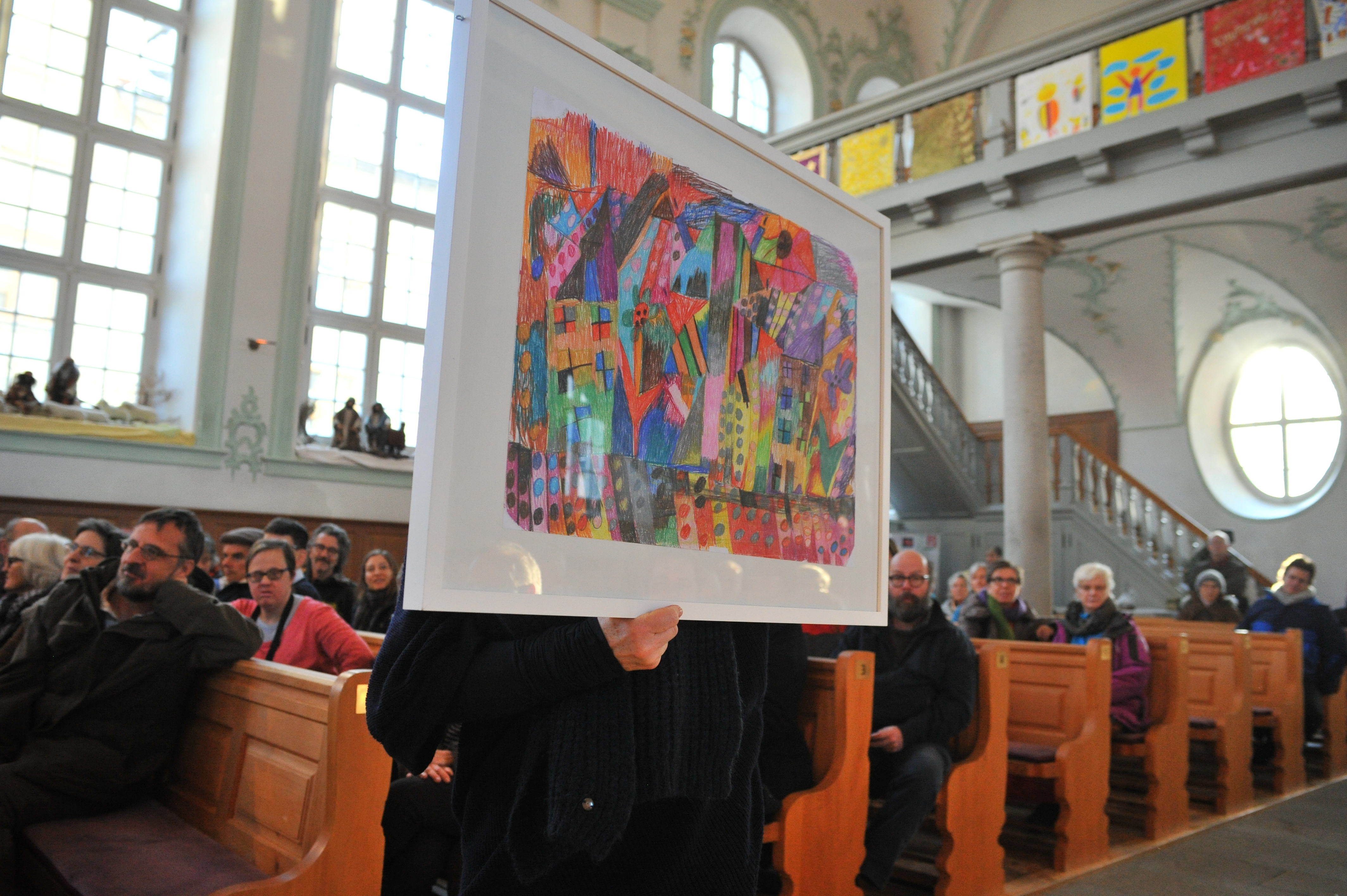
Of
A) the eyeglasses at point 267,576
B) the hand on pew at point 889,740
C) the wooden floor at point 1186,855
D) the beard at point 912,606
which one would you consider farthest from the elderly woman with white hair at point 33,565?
the wooden floor at point 1186,855

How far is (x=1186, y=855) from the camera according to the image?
410 centimetres

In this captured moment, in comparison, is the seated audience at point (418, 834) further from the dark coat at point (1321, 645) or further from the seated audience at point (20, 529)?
the dark coat at point (1321, 645)

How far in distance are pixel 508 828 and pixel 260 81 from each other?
8776 mm

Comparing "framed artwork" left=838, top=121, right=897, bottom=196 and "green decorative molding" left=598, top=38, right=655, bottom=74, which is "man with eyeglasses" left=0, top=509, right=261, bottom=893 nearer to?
"framed artwork" left=838, top=121, right=897, bottom=196

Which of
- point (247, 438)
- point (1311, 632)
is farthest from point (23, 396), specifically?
point (1311, 632)

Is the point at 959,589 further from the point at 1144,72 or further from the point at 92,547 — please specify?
the point at 92,547

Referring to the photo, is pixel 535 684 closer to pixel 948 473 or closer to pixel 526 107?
pixel 526 107

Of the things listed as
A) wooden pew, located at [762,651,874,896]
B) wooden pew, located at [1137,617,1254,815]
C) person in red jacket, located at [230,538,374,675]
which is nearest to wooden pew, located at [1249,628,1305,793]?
wooden pew, located at [1137,617,1254,815]

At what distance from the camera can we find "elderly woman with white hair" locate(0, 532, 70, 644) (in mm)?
3910

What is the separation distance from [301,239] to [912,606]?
22.9 ft

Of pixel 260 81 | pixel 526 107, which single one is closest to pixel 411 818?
pixel 526 107

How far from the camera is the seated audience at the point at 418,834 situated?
8.93 feet

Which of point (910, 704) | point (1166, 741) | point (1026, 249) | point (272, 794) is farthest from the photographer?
point (1026, 249)

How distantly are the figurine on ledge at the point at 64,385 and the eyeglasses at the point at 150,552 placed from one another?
5516 mm
